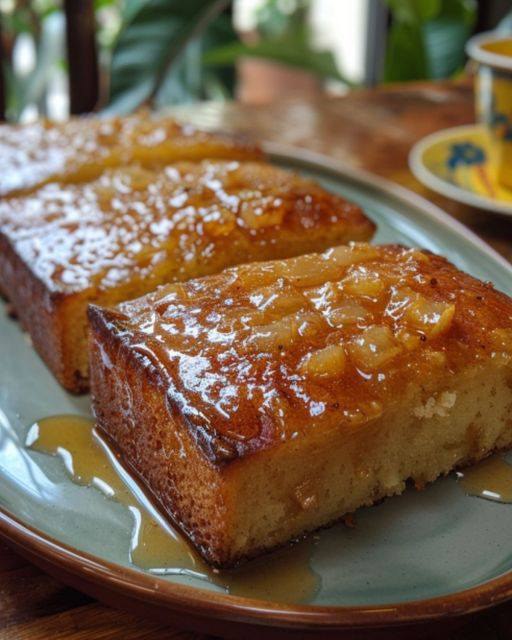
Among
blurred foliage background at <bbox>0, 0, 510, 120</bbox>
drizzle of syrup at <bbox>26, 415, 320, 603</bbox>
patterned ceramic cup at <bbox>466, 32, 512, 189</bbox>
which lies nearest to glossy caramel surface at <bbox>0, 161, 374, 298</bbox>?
drizzle of syrup at <bbox>26, 415, 320, 603</bbox>

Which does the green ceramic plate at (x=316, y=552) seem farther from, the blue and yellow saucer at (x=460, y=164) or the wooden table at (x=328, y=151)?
the blue and yellow saucer at (x=460, y=164)

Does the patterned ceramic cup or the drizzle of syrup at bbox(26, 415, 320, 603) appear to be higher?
the patterned ceramic cup

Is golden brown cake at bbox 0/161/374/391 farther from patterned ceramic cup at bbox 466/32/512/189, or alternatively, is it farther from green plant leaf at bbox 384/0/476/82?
green plant leaf at bbox 384/0/476/82

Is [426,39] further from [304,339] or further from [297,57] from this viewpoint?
[304,339]

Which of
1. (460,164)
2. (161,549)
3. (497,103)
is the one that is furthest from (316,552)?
(460,164)

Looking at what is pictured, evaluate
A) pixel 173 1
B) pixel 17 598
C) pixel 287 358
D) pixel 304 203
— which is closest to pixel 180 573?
pixel 17 598

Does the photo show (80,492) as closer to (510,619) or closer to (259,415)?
(259,415)
